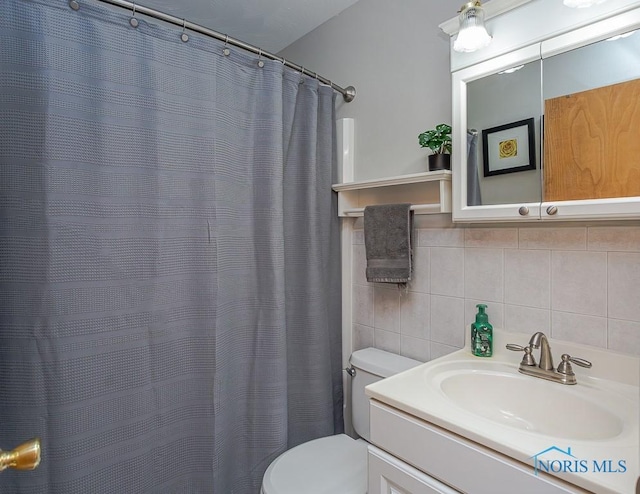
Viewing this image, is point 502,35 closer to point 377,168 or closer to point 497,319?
point 377,168

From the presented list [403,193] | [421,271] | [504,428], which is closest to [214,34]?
[403,193]

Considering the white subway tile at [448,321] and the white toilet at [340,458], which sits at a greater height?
the white subway tile at [448,321]

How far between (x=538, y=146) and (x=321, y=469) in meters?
1.27

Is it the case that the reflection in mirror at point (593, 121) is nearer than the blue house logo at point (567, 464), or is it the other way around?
the blue house logo at point (567, 464)

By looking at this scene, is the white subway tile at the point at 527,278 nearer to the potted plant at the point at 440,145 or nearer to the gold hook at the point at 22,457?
the potted plant at the point at 440,145

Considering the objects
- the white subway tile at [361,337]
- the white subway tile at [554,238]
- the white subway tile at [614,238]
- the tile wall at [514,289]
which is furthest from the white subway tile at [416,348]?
the white subway tile at [614,238]

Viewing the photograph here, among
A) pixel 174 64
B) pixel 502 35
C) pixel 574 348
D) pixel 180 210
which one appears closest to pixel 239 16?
pixel 174 64

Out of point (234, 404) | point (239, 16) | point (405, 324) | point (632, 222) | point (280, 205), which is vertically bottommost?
point (234, 404)

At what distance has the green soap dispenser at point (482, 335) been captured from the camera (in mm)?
1255

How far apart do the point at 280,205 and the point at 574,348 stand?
1.10 meters

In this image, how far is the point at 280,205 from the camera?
1490mm

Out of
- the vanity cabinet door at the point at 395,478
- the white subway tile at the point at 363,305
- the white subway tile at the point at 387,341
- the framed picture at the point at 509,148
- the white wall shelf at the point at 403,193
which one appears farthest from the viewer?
the white subway tile at the point at 363,305

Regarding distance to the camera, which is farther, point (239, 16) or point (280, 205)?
point (239, 16)

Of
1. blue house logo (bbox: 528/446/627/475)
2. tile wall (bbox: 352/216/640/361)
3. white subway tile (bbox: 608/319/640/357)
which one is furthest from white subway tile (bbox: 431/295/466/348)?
blue house logo (bbox: 528/446/627/475)
